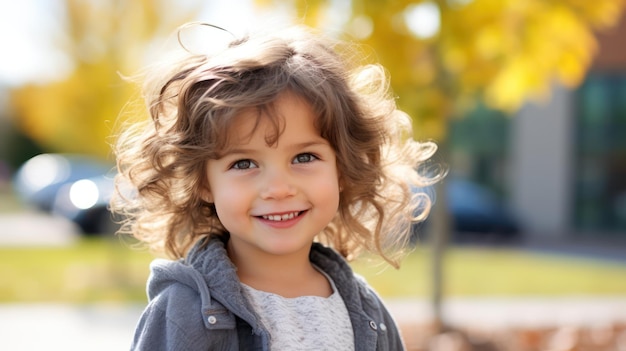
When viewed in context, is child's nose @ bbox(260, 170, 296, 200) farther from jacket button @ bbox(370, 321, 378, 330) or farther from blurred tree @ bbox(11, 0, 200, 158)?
blurred tree @ bbox(11, 0, 200, 158)

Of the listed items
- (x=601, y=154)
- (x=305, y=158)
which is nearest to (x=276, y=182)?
(x=305, y=158)

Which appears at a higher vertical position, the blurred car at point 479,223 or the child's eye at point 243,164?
the blurred car at point 479,223

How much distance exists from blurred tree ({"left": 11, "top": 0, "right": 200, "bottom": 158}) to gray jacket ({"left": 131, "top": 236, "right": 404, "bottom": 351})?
956cm

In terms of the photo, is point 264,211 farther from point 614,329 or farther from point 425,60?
point 614,329

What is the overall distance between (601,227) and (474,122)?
3.38 meters

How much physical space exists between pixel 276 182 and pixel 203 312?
0.34m

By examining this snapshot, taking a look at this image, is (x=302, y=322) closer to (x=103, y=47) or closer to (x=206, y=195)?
(x=206, y=195)

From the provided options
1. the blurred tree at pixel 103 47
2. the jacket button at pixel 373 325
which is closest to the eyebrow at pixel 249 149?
the jacket button at pixel 373 325

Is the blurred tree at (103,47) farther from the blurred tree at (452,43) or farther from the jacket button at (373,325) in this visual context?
the jacket button at (373,325)

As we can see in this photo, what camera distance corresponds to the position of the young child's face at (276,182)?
209 centimetres

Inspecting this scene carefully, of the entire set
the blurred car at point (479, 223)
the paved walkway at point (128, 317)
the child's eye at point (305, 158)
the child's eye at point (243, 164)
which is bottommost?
the paved walkway at point (128, 317)

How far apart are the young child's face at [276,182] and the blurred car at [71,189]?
488 inches

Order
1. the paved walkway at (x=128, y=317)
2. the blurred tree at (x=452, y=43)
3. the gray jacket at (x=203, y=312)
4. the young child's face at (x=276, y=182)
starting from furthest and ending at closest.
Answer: the paved walkway at (x=128, y=317) < the blurred tree at (x=452, y=43) < the young child's face at (x=276, y=182) < the gray jacket at (x=203, y=312)

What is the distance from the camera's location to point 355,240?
2.63m
